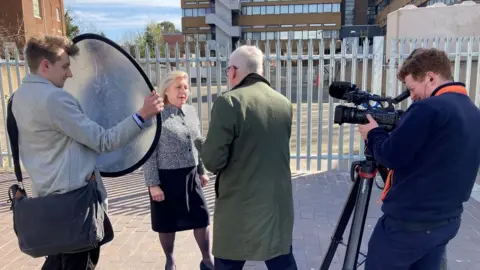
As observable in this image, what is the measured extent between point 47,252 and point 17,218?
0.79ft

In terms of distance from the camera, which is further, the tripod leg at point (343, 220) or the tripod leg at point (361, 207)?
the tripod leg at point (343, 220)

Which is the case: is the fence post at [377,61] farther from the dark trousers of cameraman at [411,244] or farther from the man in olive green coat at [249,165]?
the dark trousers of cameraman at [411,244]

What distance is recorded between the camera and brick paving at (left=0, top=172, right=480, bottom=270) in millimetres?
3465

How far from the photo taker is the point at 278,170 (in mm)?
2254

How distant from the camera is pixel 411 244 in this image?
198 centimetres

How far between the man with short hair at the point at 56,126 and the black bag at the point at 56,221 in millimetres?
52

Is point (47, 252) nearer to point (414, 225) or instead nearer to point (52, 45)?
point (52, 45)

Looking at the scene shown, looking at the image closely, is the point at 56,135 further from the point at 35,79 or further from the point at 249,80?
the point at 249,80

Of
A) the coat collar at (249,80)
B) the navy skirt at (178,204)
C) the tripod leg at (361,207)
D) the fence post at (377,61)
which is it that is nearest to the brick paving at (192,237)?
the navy skirt at (178,204)

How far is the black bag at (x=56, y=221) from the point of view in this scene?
2.04 meters

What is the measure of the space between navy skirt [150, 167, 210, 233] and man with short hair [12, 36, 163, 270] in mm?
856

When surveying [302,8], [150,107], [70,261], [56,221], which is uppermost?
[302,8]

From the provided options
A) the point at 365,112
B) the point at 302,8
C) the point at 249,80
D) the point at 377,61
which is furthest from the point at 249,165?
the point at 302,8

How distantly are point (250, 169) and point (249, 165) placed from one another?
0.02 meters
